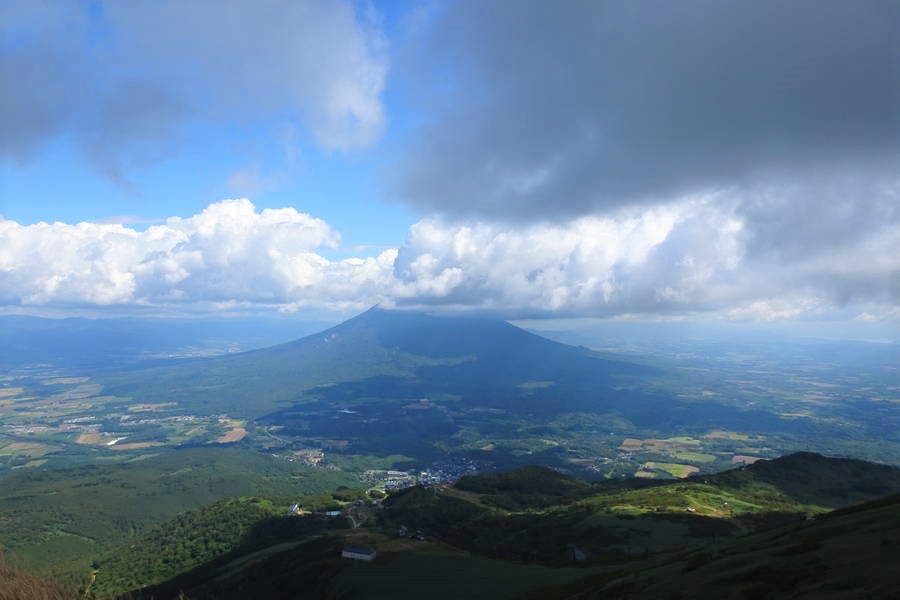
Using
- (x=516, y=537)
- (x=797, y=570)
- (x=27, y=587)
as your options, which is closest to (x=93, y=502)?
(x=516, y=537)

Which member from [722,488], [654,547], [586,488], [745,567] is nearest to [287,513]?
[586,488]

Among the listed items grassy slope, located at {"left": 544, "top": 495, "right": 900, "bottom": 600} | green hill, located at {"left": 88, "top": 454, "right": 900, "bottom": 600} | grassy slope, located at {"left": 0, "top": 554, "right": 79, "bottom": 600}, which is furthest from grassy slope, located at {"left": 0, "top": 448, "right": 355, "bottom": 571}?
grassy slope, located at {"left": 544, "top": 495, "right": 900, "bottom": 600}

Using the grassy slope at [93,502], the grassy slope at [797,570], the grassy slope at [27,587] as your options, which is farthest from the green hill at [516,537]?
the grassy slope at [93,502]

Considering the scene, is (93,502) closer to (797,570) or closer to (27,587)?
(27,587)

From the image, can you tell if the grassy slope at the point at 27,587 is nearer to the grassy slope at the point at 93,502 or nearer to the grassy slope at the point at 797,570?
the grassy slope at the point at 797,570

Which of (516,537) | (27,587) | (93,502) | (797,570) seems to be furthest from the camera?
(93,502)

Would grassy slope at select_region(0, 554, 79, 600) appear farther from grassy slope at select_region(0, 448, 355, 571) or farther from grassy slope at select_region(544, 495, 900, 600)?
grassy slope at select_region(0, 448, 355, 571)

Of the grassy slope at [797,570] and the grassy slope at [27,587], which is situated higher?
the grassy slope at [27,587]

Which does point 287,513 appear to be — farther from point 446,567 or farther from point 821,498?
point 821,498
